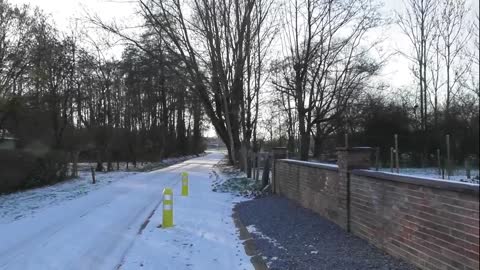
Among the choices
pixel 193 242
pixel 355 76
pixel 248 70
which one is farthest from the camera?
pixel 355 76

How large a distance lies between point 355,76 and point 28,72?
23.8 metres

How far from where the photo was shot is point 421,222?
690 cm

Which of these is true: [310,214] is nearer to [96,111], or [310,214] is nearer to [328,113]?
[328,113]

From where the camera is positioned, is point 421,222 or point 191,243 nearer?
point 421,222

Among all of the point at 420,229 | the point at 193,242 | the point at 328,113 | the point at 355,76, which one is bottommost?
the point at 193,242

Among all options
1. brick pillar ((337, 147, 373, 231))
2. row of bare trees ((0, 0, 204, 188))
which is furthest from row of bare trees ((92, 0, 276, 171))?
brick pillar ((337, 147, 373, 231))

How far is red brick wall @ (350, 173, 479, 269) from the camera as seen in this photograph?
5.85 m

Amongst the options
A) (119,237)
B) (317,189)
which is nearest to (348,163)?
(317,189)

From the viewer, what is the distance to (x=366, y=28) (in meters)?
35.5

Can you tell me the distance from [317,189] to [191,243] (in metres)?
3.80

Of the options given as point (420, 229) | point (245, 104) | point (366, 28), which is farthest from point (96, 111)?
point (420, 229)

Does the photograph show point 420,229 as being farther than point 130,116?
No

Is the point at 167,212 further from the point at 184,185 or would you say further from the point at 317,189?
the point at 184,185

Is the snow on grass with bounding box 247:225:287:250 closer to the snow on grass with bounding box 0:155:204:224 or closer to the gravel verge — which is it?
the gravel verge
